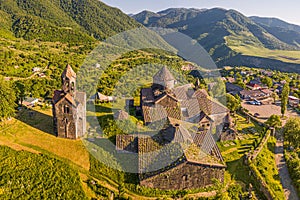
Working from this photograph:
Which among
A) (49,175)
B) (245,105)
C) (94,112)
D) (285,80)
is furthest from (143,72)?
(49,175)

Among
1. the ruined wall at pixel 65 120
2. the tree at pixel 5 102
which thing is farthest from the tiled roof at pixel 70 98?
the tree at pixel 5 102

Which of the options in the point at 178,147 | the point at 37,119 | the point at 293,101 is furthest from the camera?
the point at 293,101

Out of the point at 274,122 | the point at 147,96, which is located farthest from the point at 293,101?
the point at 147,96

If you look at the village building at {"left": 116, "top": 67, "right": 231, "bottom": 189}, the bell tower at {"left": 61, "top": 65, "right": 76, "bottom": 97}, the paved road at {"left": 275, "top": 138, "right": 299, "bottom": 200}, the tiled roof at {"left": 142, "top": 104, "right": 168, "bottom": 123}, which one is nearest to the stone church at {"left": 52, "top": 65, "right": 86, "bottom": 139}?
the bell tower at {"left": 61, "top": 65, "right": 76, "bottom": 97}

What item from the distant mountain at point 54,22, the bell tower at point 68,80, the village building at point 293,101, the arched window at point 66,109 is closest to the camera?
the bell tower at point 68,80

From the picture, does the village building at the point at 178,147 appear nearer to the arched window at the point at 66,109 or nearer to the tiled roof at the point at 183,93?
the tiled roof at the point at 183,93

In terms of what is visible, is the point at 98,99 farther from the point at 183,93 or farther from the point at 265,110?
the point at 265,110
